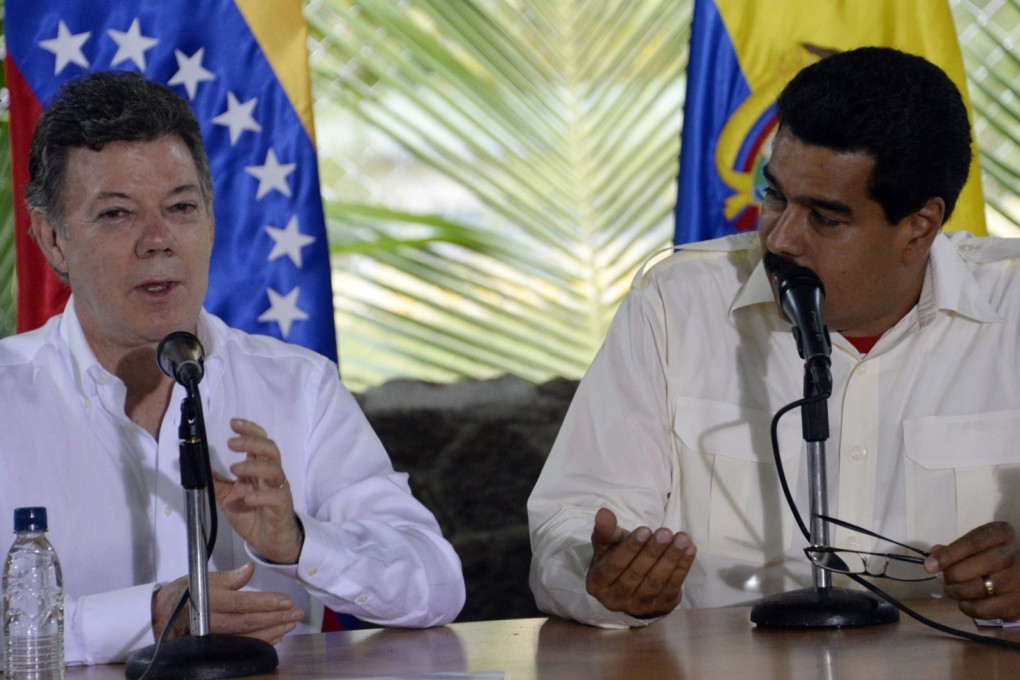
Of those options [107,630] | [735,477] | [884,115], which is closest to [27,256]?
[107,630]

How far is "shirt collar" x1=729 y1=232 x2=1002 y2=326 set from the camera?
2443mm

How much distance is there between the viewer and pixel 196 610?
5.49ft

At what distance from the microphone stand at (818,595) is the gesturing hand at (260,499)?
713 millimetres

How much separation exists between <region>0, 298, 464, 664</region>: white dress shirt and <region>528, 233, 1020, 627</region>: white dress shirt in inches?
9.9

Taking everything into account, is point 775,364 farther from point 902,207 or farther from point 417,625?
point 417,625

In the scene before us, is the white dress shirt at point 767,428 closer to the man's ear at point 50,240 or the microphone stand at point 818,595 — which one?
the microphone stand at point 818,595

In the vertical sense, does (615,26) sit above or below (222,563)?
above

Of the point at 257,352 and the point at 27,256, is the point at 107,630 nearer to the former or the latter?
the point at 257,352

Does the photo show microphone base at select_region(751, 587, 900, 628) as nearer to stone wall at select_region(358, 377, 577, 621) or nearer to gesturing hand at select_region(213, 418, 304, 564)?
gesturing hand at select_region(213, 418, 304, 564)

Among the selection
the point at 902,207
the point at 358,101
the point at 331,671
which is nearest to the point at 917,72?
the point at 902,207

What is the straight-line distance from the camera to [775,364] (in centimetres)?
247

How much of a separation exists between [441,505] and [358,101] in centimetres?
127

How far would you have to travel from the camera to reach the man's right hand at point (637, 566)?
187 cm

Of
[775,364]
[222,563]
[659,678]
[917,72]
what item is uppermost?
[917,72]
